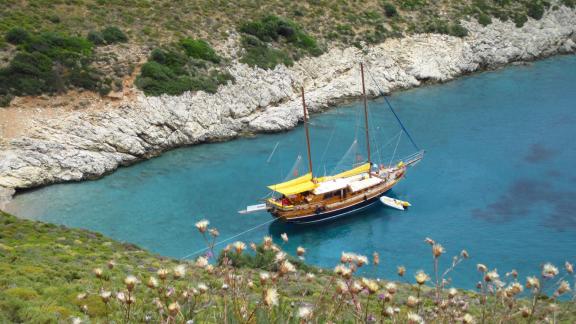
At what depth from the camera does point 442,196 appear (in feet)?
107

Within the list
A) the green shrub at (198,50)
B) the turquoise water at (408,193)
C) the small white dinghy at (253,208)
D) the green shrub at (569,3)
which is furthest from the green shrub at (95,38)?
the green shrub at (569,3)

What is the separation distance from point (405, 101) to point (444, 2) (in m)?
20.4

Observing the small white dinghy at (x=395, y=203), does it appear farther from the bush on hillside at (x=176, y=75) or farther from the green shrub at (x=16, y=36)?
the green shrub at (x=16, y=36)

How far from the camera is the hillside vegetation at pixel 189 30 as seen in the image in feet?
132

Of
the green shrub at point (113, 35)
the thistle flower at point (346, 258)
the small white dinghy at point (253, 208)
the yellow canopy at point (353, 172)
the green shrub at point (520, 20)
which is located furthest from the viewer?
the green shrub at point (520, 20)

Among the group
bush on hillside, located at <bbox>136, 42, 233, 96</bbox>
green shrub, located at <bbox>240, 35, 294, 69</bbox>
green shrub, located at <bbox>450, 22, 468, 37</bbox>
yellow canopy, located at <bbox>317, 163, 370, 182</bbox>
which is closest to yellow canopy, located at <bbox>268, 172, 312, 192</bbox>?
yellow canopy, located at <bbox>317, 163, 370, 182</bbox>

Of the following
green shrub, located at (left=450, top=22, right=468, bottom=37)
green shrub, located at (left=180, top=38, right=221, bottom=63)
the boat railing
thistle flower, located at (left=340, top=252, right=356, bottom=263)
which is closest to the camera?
thistle flower, located at (left=340, top=252, right=356, bottom=263)

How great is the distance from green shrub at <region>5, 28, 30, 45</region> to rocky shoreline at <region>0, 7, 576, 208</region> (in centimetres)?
790

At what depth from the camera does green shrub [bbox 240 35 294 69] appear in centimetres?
4774

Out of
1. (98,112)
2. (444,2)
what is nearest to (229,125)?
(98,112)

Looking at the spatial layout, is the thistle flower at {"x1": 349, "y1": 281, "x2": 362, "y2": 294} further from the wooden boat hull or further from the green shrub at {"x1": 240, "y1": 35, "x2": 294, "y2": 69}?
the green shrub at {"x1": 240, "y1": 35, "x2": 294, "y2": 69}

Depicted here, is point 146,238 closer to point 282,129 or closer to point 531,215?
point 282,129

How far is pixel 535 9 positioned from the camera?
206 feet

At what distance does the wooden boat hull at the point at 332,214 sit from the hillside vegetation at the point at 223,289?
2.02m
